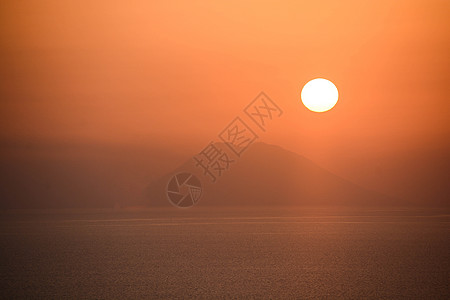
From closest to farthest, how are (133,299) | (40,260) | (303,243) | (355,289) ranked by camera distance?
(133,299), (355,289), (40,260), (303,243)

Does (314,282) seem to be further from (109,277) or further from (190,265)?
(109,277)

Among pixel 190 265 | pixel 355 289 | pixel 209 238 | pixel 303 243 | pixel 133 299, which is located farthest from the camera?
pixel 209 238

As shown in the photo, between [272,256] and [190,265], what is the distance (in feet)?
10.5

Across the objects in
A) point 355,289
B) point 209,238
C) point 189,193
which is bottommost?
point 355,289

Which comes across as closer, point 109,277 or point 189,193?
point 109,277

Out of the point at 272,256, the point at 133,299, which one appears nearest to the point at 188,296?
the point at 133,299

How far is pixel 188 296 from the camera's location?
10.2m

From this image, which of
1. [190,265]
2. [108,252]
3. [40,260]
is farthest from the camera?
[108,252]

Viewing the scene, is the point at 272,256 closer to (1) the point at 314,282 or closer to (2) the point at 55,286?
(1) the point at 314,282

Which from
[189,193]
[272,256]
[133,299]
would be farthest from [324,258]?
[189,193]

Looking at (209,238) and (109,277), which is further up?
(209,238)

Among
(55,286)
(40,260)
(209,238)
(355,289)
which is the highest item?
(209,238)

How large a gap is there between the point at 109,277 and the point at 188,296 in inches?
117

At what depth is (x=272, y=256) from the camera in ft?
52.7
